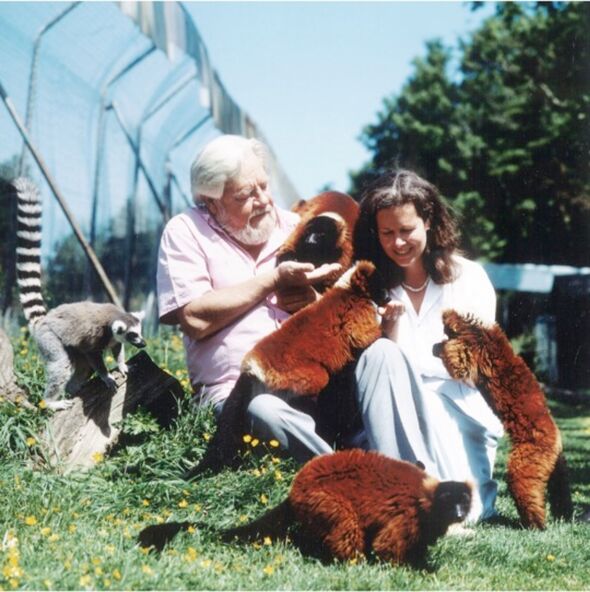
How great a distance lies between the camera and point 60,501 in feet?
12.1

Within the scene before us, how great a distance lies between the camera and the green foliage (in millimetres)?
22844

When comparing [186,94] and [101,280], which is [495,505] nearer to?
[101,280]

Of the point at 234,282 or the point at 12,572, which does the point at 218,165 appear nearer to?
the point at 234,282

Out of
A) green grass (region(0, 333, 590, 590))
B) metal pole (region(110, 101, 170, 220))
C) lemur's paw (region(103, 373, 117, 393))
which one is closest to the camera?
green grass (region(0, 333, 590, 590))

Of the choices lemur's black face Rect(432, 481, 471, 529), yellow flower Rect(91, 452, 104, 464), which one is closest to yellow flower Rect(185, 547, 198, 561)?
lemur's black face Rect(432, 481, 471, 529)

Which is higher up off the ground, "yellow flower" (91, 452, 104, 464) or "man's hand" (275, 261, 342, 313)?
"man's hand" (275, 261, 342, 313)

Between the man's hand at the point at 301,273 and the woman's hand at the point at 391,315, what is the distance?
0.29 m

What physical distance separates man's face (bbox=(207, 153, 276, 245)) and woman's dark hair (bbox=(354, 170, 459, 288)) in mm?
554

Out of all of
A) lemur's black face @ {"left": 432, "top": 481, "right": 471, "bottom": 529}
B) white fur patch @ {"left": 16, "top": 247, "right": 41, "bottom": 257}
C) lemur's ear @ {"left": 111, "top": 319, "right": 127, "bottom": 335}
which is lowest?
lemur's black face @ {"left": 432, "top": 481, "right": 471, "bottom": 529}

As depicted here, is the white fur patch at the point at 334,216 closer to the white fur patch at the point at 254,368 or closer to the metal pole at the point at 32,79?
the white fur patch at the point at 254,368

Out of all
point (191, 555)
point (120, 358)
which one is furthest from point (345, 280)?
point (120, 358)

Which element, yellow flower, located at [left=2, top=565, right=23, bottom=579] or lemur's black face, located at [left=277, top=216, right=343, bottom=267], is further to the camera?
lemur's black face, located at [left=277, top=216, right=343, bottom=267]

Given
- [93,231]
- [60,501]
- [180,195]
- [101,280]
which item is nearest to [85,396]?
[60,501]

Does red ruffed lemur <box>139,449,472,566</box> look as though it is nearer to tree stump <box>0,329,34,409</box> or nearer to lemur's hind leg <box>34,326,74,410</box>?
lemur's hind leg <box>34,326,74,410</box>
